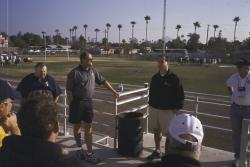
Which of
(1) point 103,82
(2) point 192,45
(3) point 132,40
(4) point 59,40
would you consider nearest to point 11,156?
(1) point 103,82

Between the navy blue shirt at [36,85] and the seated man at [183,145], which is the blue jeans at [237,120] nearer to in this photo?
the navy blue shirt at [36,85]

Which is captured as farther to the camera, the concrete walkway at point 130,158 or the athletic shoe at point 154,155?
the athletic shoe at point 154,155

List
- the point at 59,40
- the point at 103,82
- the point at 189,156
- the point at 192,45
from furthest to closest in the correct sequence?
1. the point at 59,40
2. the point at 192,45
3. the point at 103,82
4. the point at 189,156

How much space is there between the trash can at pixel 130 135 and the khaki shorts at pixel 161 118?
0.23 metres

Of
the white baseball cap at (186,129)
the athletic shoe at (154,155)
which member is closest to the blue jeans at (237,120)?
the athletic shoe at (154,155)

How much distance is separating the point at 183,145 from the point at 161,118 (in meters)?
4.67

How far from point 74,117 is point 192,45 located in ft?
330

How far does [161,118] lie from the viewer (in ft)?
21.6

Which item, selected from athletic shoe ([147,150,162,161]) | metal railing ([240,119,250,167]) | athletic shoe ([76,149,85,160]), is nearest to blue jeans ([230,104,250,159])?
metal railing ([240,119,250,167])

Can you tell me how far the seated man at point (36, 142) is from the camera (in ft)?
6.86

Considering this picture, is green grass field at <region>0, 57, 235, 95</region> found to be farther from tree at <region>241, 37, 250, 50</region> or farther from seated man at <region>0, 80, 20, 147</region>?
tree at <region>241, 37, 250, 50</region>

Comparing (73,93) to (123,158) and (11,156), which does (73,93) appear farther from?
(11,156)

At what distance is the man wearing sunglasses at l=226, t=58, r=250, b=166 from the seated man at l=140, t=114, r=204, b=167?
439 cm

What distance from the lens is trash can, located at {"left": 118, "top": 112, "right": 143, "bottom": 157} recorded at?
6527 millimetres
